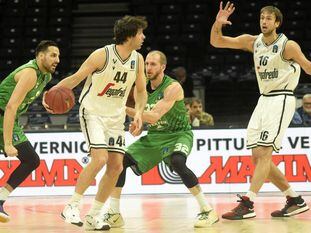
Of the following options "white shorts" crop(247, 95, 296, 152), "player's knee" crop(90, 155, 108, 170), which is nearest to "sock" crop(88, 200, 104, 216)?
"player's knee" crop(90, 155, 108, 170)

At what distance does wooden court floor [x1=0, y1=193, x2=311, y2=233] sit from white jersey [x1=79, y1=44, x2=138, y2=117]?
1057 millimetres

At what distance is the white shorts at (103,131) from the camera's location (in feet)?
19.8

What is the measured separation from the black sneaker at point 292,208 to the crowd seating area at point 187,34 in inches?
249

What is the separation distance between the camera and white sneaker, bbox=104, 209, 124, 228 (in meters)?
6.46

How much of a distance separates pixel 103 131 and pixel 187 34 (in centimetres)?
968

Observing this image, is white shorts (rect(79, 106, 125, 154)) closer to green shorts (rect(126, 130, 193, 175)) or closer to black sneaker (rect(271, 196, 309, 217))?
green shorts (rect(126, 130, 193, 175))

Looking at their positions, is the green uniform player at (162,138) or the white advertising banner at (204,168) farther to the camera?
the white advertising banner at (204,168)

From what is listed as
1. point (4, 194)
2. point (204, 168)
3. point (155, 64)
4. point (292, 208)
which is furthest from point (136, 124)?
point (204, 168)

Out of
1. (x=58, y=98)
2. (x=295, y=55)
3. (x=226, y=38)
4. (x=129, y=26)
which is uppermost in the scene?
(x=129, y=26)

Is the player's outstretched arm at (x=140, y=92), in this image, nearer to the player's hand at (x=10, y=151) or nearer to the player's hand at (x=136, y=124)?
Answer: the player's hand at (x=136, y=124)

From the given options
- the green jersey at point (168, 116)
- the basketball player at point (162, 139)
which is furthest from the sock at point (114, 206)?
the green jersey at point (168, 116)

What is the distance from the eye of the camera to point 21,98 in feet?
21.0

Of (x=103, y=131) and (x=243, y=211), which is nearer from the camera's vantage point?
(x=103, y=131)

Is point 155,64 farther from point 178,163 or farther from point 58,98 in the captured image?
point 58,98
